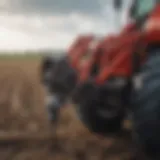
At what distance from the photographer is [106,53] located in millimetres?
2723

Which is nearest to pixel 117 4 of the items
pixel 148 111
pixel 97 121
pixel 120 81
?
pixel 97 121

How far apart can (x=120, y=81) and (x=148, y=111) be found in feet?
1.55

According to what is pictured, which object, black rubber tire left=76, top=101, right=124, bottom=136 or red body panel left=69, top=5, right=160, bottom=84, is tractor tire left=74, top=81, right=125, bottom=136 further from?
red body panel left=69, top=5, right=160, bottom=84

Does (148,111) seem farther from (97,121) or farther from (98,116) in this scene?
(97,121)

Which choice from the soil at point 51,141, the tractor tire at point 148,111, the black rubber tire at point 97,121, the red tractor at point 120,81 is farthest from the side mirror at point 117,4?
the tractor tire at point 148,111

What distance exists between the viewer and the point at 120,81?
2.48 meters

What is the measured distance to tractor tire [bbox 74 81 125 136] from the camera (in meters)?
2.76

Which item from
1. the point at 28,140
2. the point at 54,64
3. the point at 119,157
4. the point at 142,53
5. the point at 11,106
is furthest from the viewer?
the point at 11,106

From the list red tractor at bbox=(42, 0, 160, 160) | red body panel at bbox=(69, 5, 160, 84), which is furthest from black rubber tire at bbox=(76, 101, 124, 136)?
red body panel at bbox=(69, 5, 160, 84)

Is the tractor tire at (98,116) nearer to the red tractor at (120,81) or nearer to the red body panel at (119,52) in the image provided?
the red tractor at (120,81)

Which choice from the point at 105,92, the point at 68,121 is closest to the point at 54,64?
the point at 68,121

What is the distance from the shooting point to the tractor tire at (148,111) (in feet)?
6.61

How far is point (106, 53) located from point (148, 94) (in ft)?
2.32

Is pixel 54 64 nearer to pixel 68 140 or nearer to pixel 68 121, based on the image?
pixel 68 121
